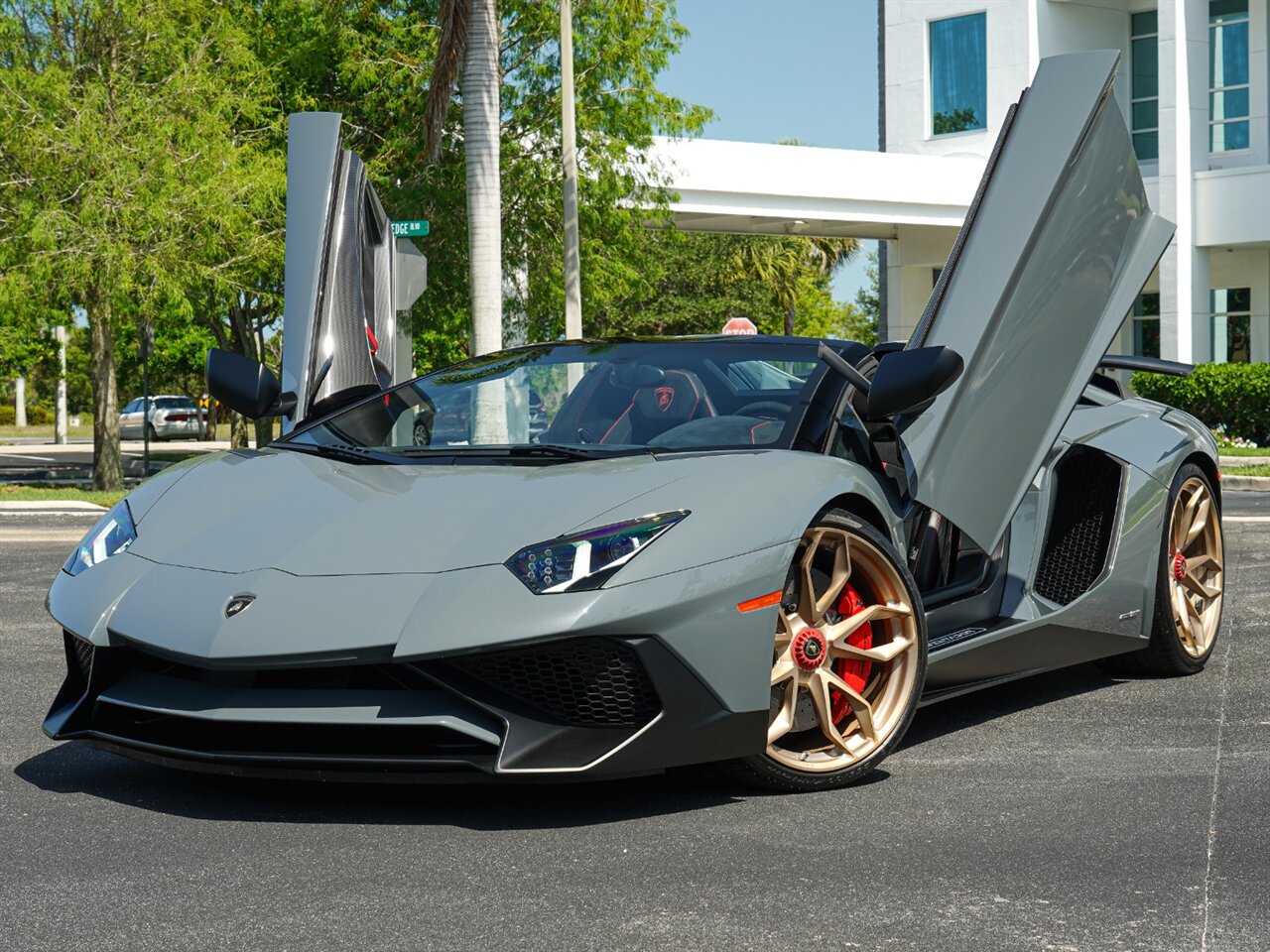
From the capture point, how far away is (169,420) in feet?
163

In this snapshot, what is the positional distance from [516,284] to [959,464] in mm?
19560

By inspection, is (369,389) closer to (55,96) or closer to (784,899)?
(784,899)

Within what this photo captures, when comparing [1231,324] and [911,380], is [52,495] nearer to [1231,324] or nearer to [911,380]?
[911,380]

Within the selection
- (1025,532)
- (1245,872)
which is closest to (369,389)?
(1025,532)

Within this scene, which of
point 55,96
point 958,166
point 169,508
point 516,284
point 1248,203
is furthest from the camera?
point 958,166

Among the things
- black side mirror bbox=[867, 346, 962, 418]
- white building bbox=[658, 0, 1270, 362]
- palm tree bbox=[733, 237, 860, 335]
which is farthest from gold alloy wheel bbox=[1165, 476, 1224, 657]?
palm tree bbox=[733, 237, 860, 335]

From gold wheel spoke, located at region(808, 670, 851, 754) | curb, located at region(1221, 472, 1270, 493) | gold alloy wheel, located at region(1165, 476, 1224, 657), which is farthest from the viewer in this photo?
curb, located at region(1221, 472, 1270, 493)

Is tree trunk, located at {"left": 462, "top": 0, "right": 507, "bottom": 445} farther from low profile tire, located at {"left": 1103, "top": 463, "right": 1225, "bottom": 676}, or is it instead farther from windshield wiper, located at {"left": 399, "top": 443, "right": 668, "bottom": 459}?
windshield wiper, located at {"left": 399, "top": 443, "right": 668, "bottom": 459}

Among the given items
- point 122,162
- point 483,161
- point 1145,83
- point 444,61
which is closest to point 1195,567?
point 483,161

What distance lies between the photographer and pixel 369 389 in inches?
243

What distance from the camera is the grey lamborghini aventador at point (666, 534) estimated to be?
4.02 metres

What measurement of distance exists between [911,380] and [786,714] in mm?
1040

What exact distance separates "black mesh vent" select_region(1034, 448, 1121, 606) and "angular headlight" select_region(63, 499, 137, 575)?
2.91 meters

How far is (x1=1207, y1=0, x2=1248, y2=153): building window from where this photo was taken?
3212 centimetres
